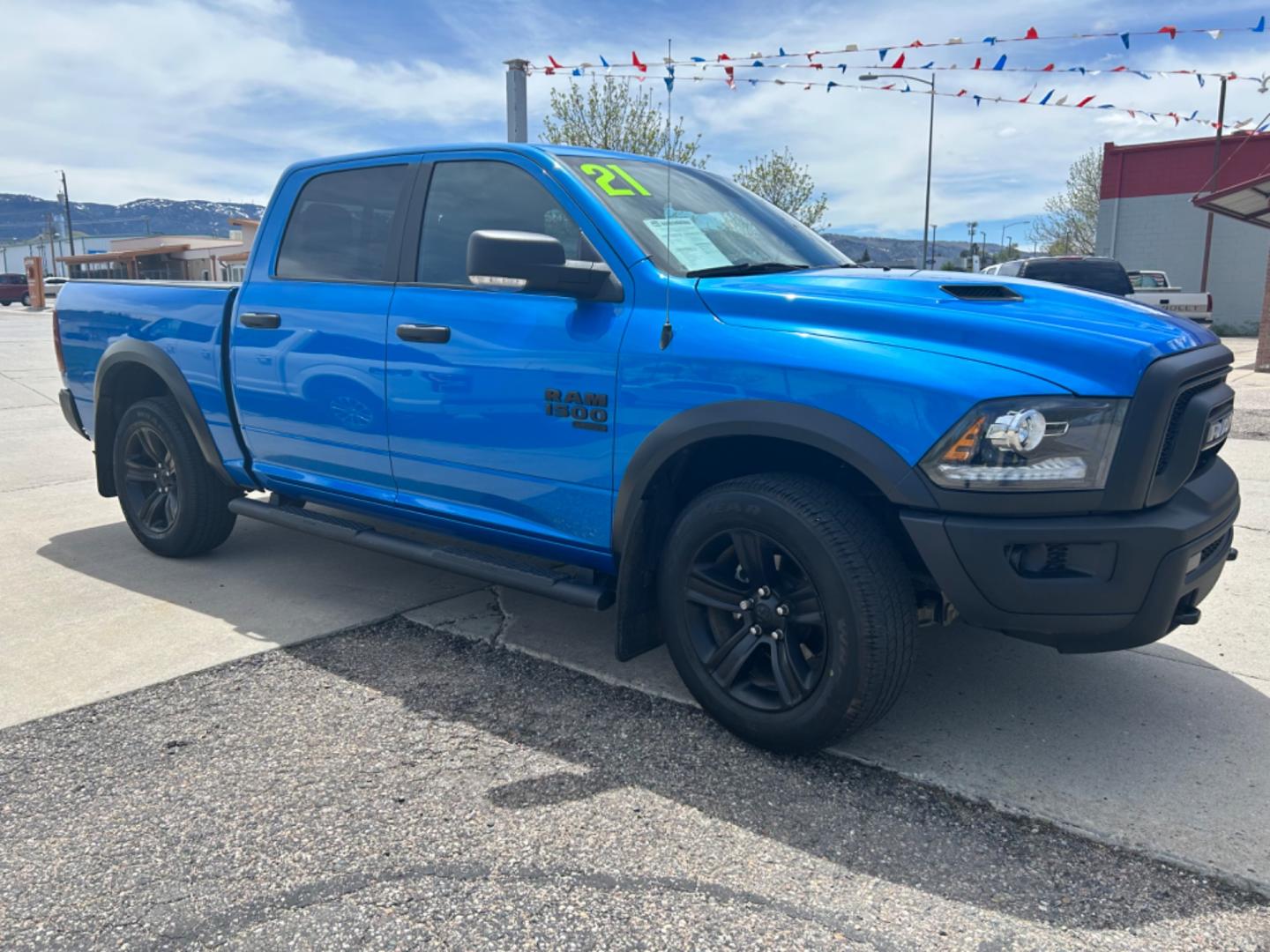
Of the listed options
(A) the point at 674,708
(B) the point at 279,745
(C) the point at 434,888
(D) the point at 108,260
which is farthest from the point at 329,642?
(D) the point at 108,260

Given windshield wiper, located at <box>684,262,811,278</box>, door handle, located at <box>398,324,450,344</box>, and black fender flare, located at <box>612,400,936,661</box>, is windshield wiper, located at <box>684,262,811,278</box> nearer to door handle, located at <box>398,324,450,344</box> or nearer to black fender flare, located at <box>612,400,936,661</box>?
black fender flare, located at <box>612,400,936,661</box>

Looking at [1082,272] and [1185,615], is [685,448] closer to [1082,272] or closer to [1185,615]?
[1185,615]

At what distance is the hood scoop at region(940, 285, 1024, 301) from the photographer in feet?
9.68

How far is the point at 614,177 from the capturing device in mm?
3611

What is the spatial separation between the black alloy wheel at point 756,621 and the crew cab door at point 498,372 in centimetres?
43

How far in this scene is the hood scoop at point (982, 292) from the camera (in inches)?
116

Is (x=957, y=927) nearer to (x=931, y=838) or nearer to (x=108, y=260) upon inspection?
(x=931, y=838)

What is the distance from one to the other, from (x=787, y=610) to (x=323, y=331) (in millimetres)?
2229

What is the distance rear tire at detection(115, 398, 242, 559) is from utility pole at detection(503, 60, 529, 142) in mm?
5585

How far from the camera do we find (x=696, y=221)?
11.7 feet

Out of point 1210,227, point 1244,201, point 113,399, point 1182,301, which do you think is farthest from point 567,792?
point 1210,227

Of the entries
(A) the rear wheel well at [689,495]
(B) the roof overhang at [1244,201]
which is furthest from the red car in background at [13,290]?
(A) the rear wheel well at [689,495]

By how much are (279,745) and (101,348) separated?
3.05 m

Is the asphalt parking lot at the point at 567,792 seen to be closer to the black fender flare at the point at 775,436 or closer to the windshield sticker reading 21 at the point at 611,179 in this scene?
the black fender flare at the point at 775,436
